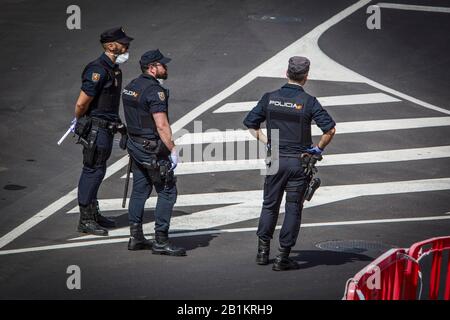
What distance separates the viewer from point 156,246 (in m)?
12.5

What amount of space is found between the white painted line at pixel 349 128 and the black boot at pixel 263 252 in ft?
18.8

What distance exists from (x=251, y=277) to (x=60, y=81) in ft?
32.2

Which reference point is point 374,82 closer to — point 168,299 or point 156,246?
point 156,246

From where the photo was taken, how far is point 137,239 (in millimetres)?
12688

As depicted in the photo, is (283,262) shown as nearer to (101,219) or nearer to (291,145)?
(291,145)

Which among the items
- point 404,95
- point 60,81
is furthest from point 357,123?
point 60,81

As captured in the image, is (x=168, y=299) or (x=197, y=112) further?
(x=197, y=112)

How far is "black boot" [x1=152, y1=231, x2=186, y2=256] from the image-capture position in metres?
12.5

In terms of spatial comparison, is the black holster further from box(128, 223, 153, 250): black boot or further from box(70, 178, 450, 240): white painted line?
box(128, 223, 153, 250): black boot

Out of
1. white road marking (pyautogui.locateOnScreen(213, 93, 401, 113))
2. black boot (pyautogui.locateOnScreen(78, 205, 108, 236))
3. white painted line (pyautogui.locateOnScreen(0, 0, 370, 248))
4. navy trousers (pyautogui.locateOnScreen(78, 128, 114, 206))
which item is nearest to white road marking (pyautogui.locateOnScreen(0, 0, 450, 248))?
white painted line (pyautogui.locateOnScreen(0, 0, 370, 248))

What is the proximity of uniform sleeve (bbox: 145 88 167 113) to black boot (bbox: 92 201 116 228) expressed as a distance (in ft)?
5.88

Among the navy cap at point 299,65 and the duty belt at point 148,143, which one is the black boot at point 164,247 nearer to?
the duty belt at point 148,143

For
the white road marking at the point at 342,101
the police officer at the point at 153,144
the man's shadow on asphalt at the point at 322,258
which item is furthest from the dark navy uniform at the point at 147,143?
the white road marking at the point at 342,101

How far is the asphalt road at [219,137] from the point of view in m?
11.8
